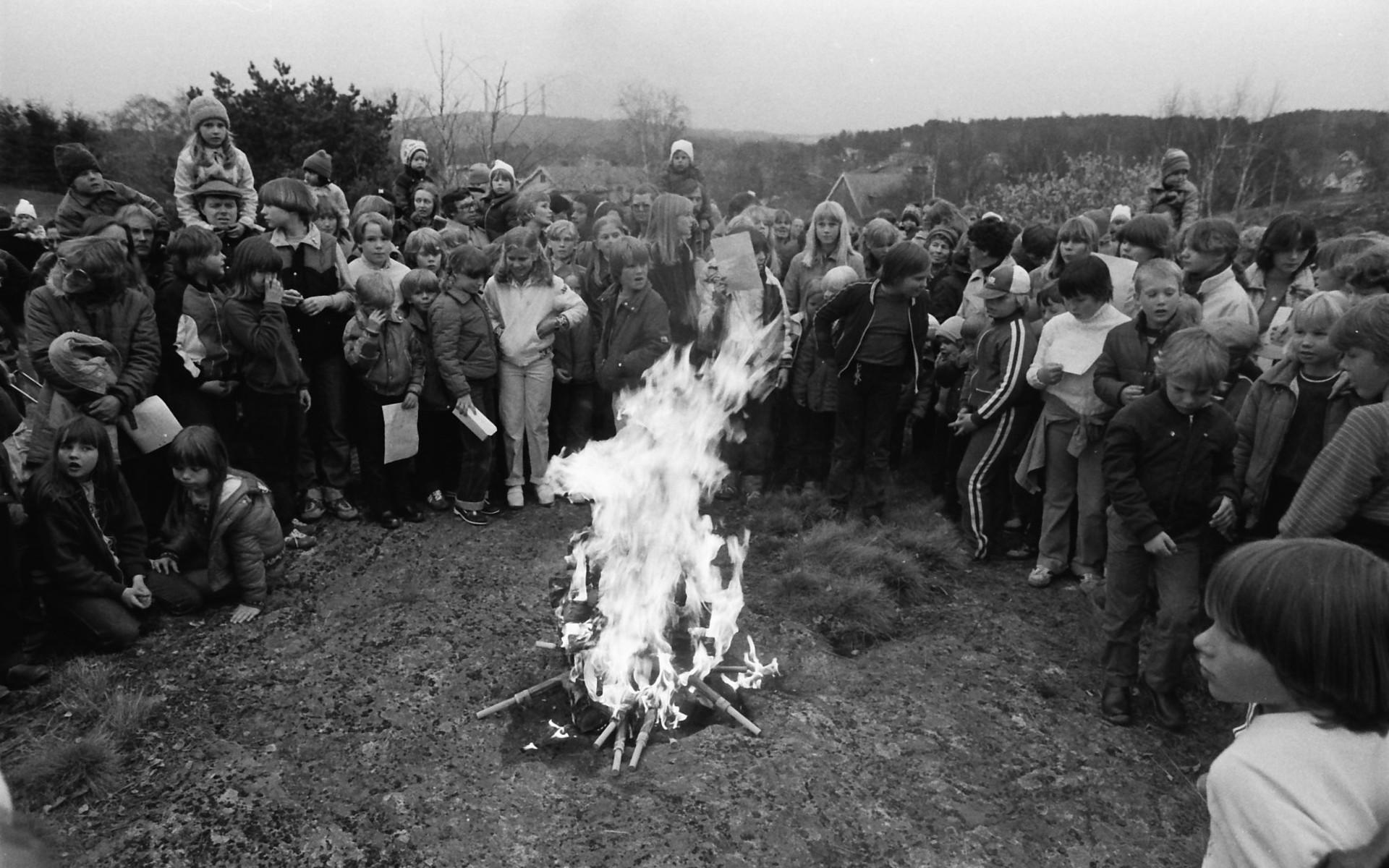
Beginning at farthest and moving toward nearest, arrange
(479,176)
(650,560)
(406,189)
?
(406,189), (479,176), (650,560)

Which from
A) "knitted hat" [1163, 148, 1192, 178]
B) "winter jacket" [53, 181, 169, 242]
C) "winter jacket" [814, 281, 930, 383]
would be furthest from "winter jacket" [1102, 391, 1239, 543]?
"winter jacket" [53, 181, 169, 242]

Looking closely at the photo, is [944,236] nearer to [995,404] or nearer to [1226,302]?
[995,404]

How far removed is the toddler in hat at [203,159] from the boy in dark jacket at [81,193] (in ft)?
1.33

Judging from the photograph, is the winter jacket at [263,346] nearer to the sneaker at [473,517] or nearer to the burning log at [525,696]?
the sneaker at [473,517]

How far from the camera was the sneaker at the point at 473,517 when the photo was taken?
6.79 metres

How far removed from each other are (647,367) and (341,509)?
8.71ft

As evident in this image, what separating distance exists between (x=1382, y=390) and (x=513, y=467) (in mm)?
5746

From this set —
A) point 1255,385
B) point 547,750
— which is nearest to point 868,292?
point 1255,385

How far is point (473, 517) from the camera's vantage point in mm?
6848

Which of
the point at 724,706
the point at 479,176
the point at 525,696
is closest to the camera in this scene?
the point at 724,706

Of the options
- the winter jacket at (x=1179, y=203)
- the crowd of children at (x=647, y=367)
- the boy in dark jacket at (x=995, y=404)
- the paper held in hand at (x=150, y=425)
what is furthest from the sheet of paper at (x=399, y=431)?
the winter jacket at (x=1179, y=203)

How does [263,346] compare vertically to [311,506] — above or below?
above

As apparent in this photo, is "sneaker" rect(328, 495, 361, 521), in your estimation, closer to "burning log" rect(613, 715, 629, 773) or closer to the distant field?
"burning log" rect(613, 715, 629, 773)

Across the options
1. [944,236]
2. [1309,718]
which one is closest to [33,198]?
[944,236]
